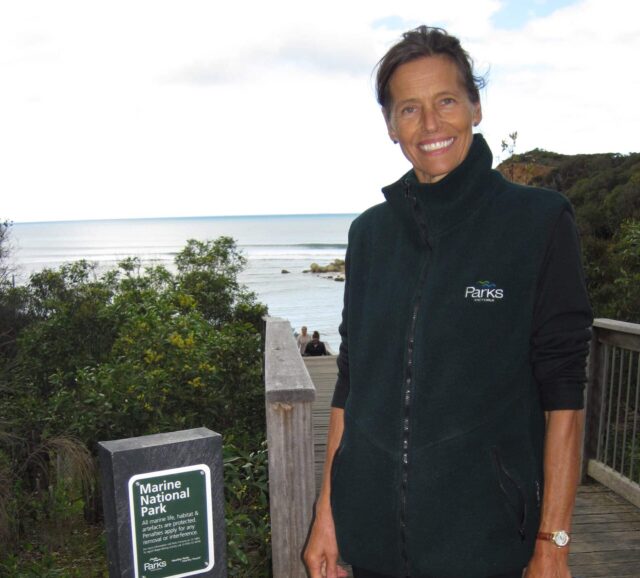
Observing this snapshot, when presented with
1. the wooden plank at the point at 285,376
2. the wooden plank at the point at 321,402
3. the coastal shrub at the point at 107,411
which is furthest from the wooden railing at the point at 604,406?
the coastal shrub at the point at 107,411

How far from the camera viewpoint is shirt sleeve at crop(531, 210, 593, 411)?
5.08ft

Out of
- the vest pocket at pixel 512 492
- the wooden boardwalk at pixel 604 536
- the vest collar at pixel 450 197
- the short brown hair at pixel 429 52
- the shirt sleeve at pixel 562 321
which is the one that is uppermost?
the short brown hair at pixel 429 52

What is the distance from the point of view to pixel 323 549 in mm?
1965

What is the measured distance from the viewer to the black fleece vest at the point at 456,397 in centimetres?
157

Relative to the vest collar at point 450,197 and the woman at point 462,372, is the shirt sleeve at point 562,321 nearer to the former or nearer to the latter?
the woman at point 462,372

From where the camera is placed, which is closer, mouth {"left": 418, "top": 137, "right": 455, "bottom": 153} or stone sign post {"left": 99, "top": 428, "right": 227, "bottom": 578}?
mouth {"left": 418, "top": 137, "right": 455, "bottom": 153}

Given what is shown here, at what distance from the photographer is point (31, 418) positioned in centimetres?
678

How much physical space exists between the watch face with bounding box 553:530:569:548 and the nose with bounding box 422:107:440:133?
1.00 m

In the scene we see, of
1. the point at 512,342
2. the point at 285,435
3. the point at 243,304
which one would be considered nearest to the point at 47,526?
the point at 285,435

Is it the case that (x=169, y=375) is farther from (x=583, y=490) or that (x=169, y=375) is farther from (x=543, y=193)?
(x=543, y=193)

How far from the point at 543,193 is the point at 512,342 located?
1.16 feet

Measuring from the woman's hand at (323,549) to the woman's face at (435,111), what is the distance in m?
0.99

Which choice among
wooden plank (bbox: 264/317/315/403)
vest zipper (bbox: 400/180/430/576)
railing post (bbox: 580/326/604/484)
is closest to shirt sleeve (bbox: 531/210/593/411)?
vest zipper (bbox: 400/180/430/576)

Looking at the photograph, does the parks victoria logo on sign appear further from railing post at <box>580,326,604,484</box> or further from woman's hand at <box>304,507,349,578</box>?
railing post at <box>580,326,604,484</box>
